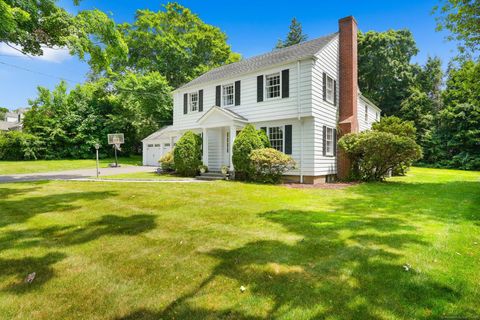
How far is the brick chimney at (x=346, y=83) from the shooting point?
591 inches

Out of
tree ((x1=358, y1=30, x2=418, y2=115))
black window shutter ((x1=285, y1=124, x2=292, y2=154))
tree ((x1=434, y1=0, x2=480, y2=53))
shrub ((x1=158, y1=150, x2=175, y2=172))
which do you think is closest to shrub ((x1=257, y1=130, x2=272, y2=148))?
black window shutter ((x1=285, y1=124, x2=292, y2=154))

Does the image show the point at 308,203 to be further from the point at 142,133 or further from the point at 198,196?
the point at 142,133

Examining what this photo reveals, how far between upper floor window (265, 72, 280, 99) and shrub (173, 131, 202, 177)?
5040mm

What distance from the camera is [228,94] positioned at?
16422 millimetres

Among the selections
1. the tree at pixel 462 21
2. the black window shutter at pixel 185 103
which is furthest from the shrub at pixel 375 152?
the black window shutter at pixel 185 103

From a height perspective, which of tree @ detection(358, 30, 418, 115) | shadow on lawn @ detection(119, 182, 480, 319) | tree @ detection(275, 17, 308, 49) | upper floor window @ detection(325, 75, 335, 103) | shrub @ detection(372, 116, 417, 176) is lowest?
shadow on lawn @ detection(119, 182, 480, 319)

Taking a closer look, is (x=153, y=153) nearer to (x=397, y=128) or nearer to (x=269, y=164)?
(x=269, y=164)

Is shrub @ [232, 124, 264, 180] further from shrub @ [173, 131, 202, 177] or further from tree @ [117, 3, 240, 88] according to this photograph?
tree @ [117, 3, 240, 88]

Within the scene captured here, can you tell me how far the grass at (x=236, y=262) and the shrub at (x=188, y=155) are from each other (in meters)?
8.23

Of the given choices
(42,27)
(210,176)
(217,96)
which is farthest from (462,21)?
(42,27)

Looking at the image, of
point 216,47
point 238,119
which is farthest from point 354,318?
point 216,47

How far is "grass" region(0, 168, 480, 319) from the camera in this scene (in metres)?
2.76

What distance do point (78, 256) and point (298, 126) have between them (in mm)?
11362

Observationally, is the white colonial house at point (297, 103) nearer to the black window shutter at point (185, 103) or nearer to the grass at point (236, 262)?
the black window shutter at point (185, 103)
